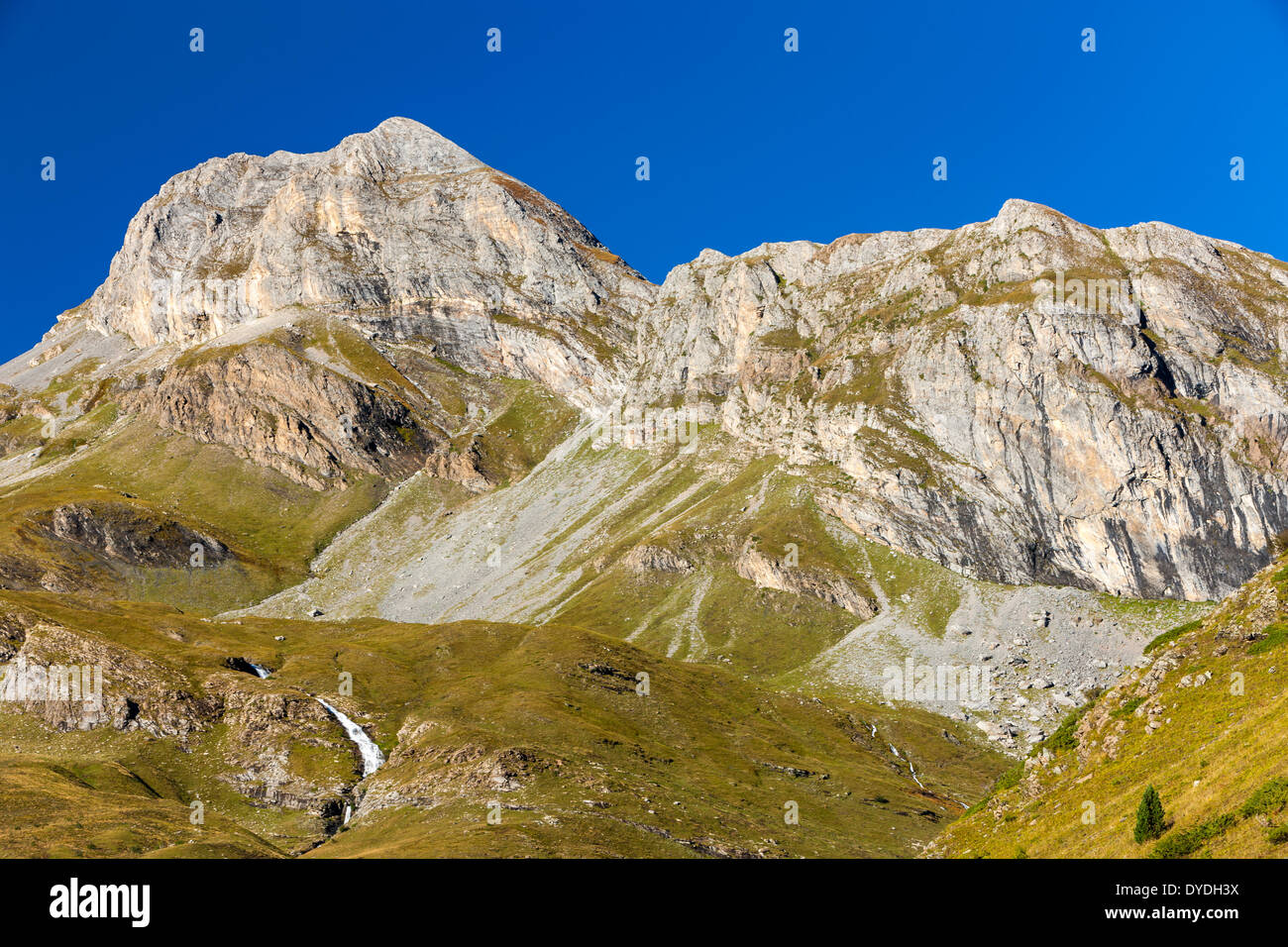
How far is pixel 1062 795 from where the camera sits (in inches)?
2040

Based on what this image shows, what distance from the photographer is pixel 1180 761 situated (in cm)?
4525

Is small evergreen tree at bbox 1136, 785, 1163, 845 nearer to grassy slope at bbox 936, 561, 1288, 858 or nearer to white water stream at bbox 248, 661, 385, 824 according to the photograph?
grassy slope at bbox 936, 561, 1288, 858

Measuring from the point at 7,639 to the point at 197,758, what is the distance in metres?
34.0

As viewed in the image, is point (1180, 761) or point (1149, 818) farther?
point (1180, 761)

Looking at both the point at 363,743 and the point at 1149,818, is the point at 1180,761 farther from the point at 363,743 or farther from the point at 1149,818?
the point at 363,743


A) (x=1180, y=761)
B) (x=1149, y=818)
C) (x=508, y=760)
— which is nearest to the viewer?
(x=1149, y=818)

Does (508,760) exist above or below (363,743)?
below

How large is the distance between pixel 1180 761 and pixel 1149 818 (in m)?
7.98

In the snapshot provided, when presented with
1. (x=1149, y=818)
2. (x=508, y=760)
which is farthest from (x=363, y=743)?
(x=1149, y=818)

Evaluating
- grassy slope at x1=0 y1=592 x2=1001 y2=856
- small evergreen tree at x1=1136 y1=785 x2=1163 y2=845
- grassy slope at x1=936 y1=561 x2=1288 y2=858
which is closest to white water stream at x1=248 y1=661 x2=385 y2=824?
grassy slope at x1=0 y1=592 x2=1001 y2=856

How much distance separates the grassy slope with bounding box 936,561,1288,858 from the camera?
121 feet
